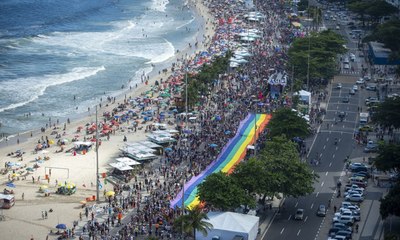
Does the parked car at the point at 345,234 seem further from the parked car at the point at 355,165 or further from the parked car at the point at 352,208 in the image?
the parked car at the point at 355,165

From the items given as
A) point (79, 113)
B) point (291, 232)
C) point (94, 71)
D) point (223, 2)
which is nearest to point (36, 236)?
point (291, 232)

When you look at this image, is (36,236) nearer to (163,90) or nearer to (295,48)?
(163,90)

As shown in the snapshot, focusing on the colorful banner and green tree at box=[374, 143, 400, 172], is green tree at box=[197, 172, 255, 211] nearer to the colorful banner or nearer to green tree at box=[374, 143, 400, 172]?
the colorful banner

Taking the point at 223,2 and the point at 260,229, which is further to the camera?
the point at 223,2

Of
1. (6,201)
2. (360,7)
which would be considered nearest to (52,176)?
(6,201)

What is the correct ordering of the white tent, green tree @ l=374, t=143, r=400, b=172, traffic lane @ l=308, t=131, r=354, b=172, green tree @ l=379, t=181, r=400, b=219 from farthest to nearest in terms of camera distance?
traffic lane @ l=308, t=131, r=354, b=172, green tree @ l=374, t=143, r=400, b=172, green tree @ l=379, t=181, r=400, b=219, the white tent

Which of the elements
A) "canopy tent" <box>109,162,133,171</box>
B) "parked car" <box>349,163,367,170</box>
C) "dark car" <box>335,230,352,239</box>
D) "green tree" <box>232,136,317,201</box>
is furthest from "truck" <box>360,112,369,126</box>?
"dark car" <box>335,230,352,239</box>

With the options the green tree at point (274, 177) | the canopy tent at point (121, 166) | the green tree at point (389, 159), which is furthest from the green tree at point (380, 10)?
the green tree at point (274, 177)
